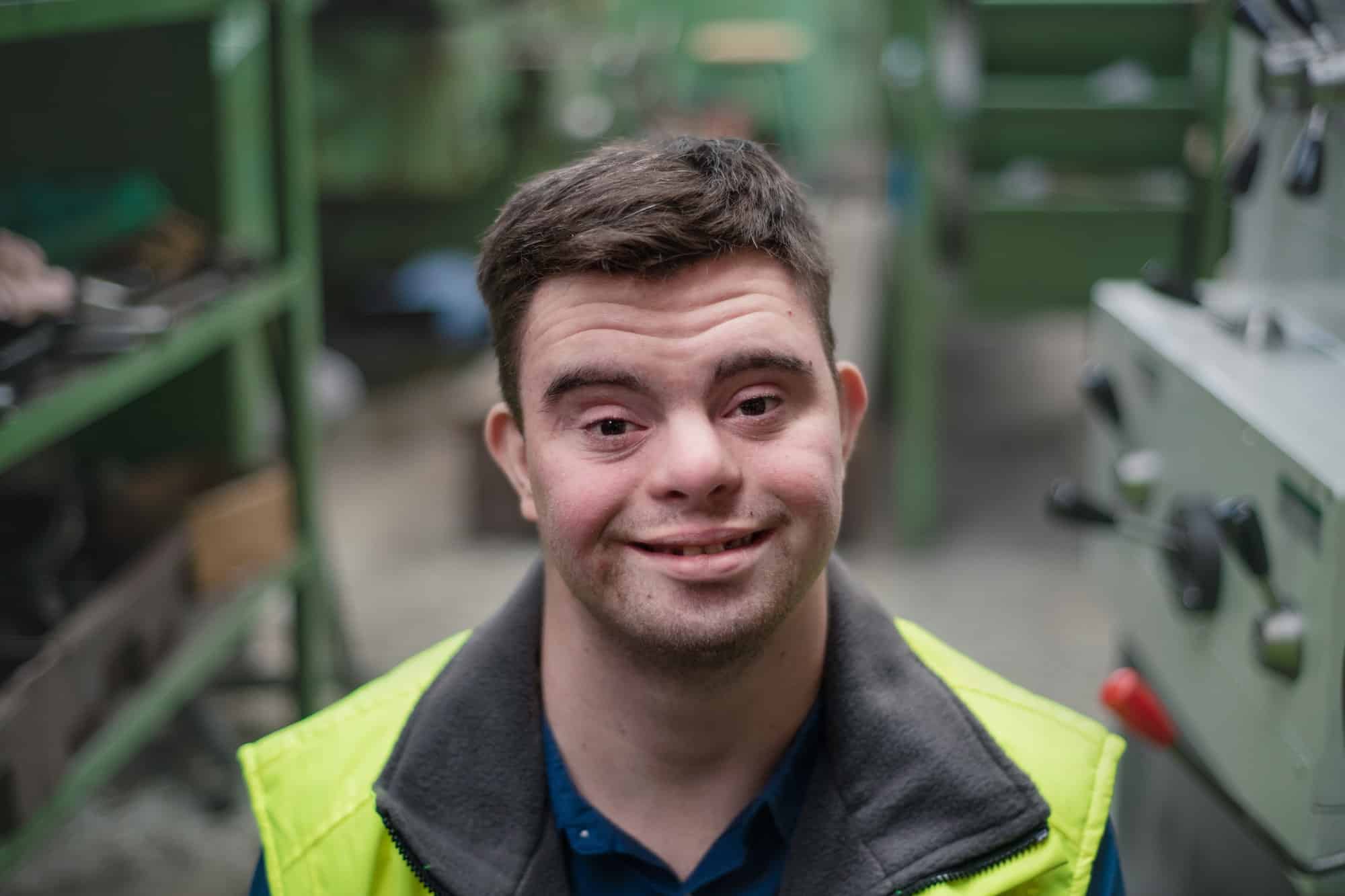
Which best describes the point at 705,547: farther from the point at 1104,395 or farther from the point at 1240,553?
the point at 1104,395

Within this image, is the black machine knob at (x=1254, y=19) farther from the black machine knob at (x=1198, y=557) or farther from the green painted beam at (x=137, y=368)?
the green painted beam at (x=137, y=368)

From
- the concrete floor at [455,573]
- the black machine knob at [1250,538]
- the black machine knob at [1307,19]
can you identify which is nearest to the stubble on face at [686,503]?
the black machine knob at [1250,538]

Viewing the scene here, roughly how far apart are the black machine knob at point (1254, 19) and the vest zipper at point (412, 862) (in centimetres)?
118

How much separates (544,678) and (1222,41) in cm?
196

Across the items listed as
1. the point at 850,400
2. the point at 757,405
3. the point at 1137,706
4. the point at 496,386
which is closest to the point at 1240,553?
the point at 1137,706

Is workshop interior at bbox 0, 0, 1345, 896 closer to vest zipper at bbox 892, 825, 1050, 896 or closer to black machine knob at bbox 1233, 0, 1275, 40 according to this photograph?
black machine knob at bbox 1233, 0, 1275, 40

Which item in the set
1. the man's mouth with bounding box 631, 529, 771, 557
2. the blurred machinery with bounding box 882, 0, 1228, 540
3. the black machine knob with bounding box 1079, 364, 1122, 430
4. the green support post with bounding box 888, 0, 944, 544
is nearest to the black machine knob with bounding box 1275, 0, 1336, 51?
the black machine knob with bounding box 1079, 364, 1122, 430

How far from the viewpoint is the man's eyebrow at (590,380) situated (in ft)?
3.71

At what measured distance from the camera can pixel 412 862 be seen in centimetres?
118

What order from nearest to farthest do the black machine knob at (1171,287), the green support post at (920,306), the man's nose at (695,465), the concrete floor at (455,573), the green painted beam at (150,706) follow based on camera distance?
the man's nose at (695,465) → the black machine knob at (1171,287) → the green painted beam at (150,706) → the concrete floor at (455,573) → the green support post at (920,306)

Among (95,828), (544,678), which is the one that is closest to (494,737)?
(544,678)

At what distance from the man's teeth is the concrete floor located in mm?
1828

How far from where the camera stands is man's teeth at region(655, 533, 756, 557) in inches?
43.9

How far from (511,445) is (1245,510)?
0.69 m
